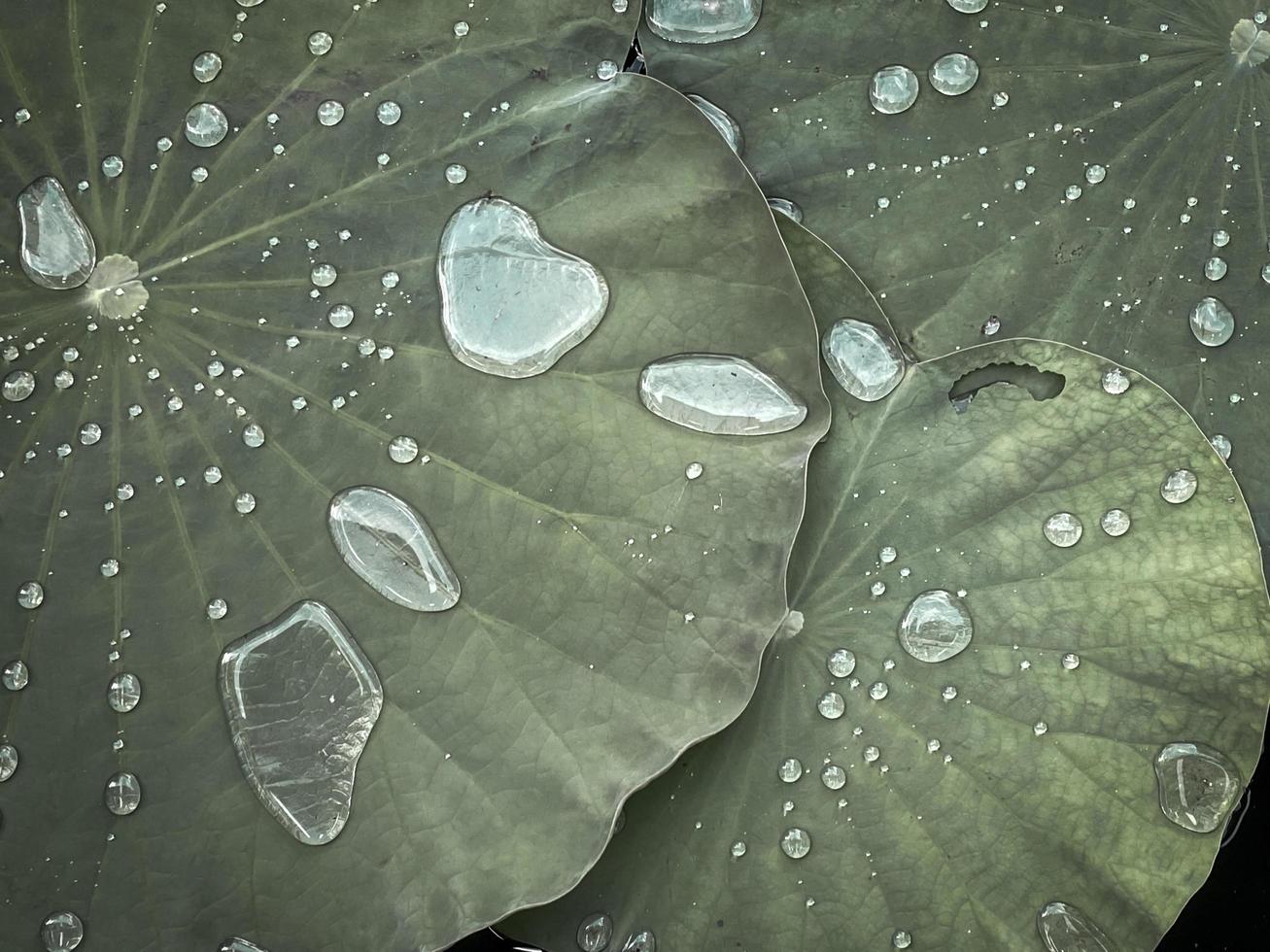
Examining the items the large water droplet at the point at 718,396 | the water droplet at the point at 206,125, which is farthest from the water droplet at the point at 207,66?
the large water droplet at the point at 718,396

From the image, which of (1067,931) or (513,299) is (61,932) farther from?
(1067,931)

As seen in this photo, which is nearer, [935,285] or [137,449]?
[137,449]

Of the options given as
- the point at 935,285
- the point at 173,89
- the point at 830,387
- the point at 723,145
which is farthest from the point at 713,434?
the point at 173,89

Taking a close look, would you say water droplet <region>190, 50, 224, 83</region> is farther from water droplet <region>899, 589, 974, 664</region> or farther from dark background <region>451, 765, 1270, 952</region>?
dark background <region>451, 765, 1270, 952</region>

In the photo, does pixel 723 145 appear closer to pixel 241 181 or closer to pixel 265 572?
pixel 241 181

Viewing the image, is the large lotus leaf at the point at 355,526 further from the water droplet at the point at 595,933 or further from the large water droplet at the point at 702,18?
the large water droplet at the point at 702,18

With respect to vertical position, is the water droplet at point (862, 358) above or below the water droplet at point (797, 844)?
above
